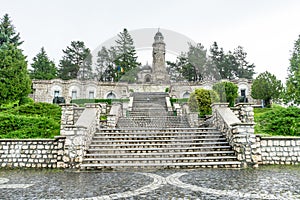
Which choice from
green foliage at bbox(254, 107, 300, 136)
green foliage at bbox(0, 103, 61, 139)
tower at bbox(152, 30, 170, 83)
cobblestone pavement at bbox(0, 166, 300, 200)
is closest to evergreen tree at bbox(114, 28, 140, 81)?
tower at bbox(152, 30, 170, 83)

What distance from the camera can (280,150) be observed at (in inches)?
262

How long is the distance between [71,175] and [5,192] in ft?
5.40

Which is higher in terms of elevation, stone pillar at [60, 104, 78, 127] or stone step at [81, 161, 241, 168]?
stone pillar at [60, 104, 78, 127]

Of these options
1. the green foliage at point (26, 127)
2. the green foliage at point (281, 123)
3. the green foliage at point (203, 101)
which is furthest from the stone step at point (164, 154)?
the green foliage at point (203, 101)

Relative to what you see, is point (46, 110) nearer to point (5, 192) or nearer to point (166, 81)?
point (5, 192)

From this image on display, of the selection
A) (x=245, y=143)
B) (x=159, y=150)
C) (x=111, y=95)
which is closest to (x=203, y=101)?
(x=245, y=143)

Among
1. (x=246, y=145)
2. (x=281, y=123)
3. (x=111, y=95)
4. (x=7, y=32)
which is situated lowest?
(x=246, y=145)

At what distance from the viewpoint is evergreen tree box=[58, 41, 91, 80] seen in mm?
39656

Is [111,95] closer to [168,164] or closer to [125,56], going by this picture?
[125,56]

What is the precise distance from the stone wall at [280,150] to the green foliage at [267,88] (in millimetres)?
17659

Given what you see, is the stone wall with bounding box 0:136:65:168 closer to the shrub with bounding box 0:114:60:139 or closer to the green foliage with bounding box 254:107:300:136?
the shrub with bounding box 0:114:60:139

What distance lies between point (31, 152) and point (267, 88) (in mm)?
22819

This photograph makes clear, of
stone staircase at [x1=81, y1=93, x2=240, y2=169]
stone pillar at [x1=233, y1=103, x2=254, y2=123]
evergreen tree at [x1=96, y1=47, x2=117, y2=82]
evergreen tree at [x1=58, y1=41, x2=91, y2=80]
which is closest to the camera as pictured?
stone staircase at [x1=81, y1=93, x2=240, y2=169]

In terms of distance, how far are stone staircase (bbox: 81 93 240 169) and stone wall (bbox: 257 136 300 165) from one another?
3.54 feet
